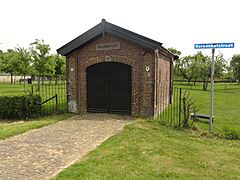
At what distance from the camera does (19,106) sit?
404 inches

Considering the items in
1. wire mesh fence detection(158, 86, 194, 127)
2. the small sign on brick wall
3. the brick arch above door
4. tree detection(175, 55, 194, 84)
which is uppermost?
tree detection(175, 55, 194, 84)

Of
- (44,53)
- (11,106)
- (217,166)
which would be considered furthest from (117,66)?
(44,53)

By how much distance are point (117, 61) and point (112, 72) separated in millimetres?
604

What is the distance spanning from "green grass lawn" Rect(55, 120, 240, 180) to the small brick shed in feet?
9.76

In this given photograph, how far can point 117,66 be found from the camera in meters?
10.5

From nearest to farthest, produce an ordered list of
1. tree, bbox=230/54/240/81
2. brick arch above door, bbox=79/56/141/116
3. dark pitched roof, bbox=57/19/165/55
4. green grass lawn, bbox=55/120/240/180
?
1. green grass lawn, bbox=55/120/240/180
2. dark pitched roof, bbox=57/19/165/55
3. brick arch above door, bbox=79/56/141/116
4. tree, bbox=230/54/240/81

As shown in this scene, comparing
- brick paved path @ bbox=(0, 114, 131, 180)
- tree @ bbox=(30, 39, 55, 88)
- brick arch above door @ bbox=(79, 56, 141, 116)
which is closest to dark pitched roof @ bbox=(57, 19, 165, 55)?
brick arch above door @ bbox=(79, 56, 141, 116)

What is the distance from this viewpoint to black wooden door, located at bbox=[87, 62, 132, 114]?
34.2ft

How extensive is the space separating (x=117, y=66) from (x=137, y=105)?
205 cm

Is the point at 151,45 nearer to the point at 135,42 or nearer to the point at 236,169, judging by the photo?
the point at 135,42

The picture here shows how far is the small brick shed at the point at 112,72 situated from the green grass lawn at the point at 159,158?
2.98m

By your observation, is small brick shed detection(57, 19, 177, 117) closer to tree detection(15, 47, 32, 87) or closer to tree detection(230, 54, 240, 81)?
tree detection(15, 47, 32, 87)

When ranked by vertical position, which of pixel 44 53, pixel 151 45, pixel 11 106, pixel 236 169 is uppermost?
pixel 44 53

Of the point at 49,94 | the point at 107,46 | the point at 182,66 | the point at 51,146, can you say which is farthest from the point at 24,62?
the point at 182,66
